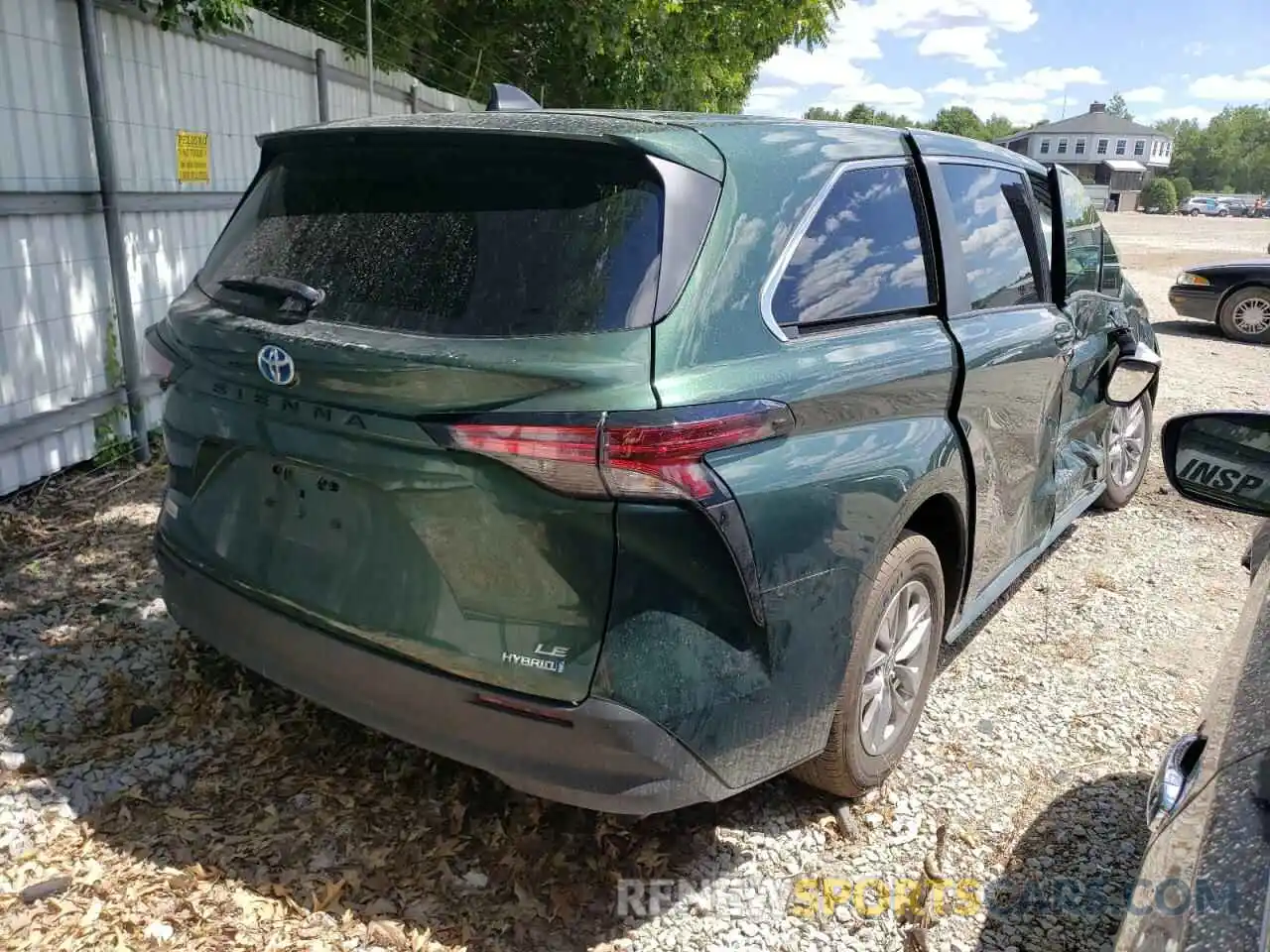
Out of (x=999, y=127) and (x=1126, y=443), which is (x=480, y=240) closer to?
(x=1126, y=443)

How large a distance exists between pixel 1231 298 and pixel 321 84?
11.0 metres

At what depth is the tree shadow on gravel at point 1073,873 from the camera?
2.64 m

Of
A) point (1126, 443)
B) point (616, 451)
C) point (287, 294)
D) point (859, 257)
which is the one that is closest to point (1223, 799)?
point (616, 451)

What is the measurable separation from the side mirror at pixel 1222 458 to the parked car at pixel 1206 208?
83.9m

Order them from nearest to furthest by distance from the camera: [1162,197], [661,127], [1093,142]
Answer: [661,127] → [1162,197] → [1093,142]

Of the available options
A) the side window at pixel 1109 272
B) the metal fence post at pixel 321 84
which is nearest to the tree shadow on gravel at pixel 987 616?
the side window at pixel 1109 272

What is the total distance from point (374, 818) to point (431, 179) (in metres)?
1.75

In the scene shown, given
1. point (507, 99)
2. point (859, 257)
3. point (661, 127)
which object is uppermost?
point (507, 99)

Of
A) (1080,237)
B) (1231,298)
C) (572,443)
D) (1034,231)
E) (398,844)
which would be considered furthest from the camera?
(1231,298)

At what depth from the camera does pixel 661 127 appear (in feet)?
8.41

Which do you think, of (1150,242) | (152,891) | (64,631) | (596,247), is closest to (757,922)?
(152,891)

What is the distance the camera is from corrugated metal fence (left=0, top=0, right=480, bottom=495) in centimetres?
490

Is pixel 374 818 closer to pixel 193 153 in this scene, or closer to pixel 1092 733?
pixel 1092 733

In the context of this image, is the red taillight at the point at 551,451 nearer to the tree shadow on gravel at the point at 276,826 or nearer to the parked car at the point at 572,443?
the parked car at the point at 572,443
